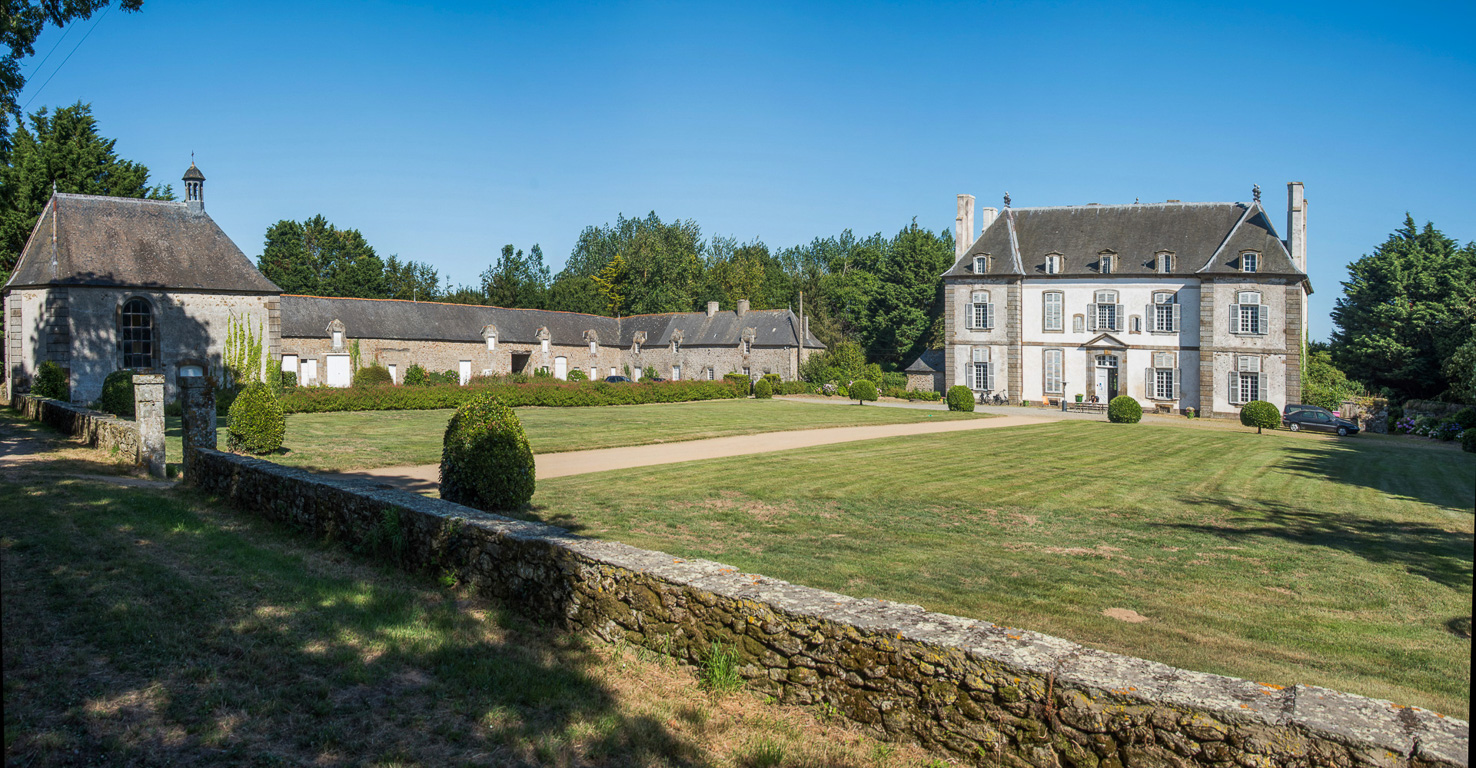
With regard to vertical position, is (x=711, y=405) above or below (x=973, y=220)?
below

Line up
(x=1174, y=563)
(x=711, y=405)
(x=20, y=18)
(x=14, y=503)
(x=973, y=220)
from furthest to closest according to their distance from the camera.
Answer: (x=973, y=220) → (x=711, y=405) → (x=20, y=18) → (x=1174, y=563) → (x=14, y=503)

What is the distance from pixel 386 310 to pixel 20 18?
32.5 m

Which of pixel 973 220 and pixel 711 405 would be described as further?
pixel 973 220

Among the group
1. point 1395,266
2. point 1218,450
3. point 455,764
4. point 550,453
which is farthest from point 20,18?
point 1395,266

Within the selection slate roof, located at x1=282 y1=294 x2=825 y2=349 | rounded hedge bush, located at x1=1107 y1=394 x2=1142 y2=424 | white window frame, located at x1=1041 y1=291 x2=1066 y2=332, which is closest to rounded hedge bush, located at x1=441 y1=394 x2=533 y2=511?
rounded hedge bush, located at x1=1107 y1=394 x2=1142 y2=424

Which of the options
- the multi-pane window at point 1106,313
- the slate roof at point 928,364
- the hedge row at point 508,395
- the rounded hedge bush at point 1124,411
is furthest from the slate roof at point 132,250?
the multi-pane window at point 1106,313

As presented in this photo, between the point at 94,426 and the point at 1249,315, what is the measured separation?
39096 millimetres

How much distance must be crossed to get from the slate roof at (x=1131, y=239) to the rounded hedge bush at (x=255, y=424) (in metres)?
31.5

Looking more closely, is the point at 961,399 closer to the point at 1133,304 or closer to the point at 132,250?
the point at 1133,304

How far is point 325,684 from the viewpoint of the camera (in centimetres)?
416

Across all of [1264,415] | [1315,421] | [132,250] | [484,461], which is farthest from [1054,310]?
[132,250]

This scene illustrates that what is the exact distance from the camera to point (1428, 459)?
19.4 meters

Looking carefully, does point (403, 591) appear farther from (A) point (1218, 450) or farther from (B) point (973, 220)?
(B) point (973, 220)

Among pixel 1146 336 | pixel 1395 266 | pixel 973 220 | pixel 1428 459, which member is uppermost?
pixel 973 220
